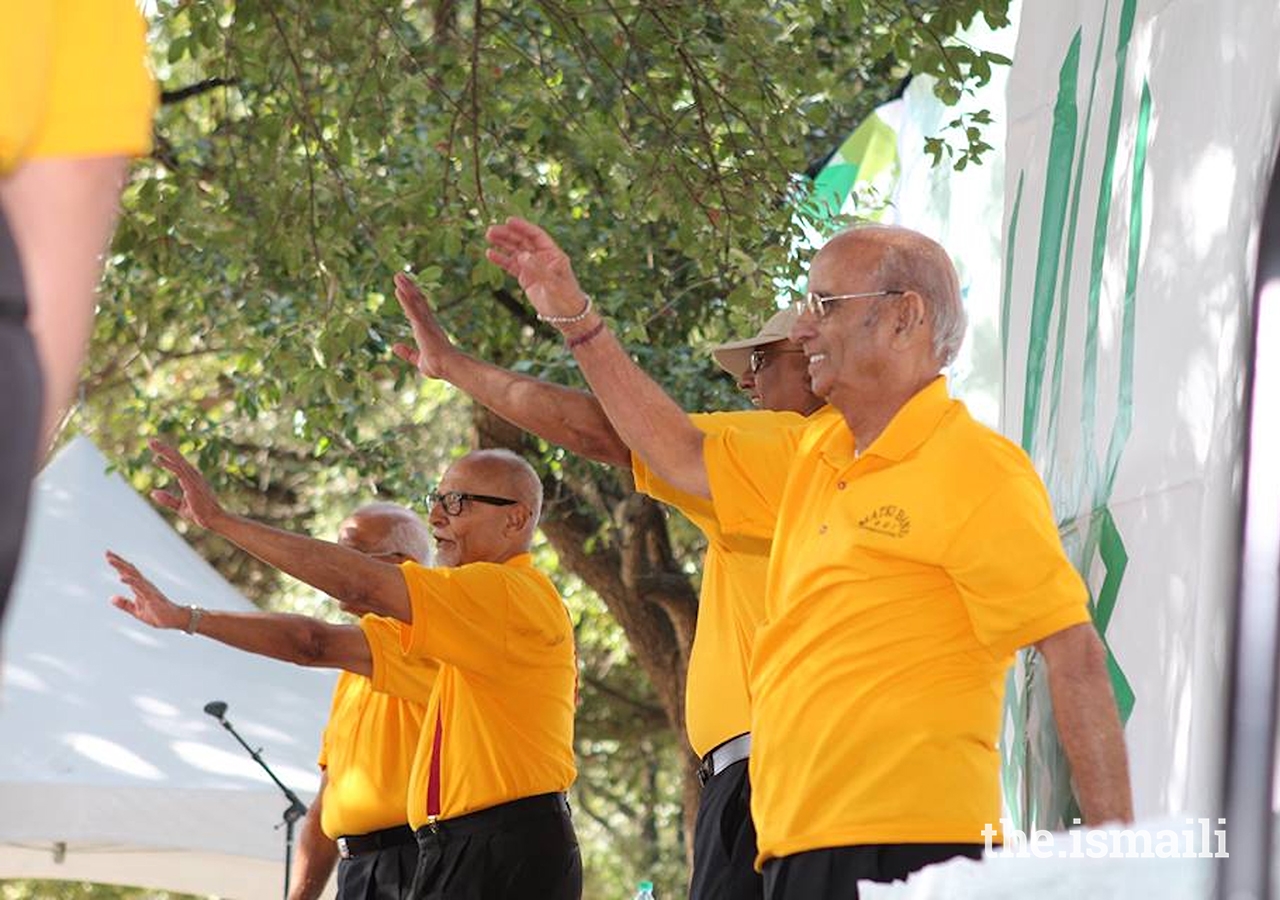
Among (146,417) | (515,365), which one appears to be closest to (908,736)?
(515,365)

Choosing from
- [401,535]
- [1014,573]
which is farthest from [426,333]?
[401,535]

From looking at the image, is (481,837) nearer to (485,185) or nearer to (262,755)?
(485,185)

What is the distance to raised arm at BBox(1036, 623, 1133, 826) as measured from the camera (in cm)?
285

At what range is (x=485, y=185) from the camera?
19.0ft

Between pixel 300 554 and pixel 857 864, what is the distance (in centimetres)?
237

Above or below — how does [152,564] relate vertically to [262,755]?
above

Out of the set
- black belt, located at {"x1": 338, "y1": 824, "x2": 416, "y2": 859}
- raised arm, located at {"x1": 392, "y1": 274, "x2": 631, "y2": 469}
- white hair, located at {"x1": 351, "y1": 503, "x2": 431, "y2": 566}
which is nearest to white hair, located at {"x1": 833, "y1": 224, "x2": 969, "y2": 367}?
raised arm, located at {"x1": 392, "y1": 274, "x2": 631, "y2": 469}

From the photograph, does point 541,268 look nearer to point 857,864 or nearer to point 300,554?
point 857,864

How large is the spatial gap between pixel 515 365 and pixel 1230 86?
5.91 meters

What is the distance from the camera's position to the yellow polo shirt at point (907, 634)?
10.0 feet

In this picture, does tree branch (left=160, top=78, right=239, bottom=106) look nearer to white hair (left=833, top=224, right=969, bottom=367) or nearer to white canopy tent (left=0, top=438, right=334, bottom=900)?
white canopy tent (left=0, top=438, right=334, bottom=900)

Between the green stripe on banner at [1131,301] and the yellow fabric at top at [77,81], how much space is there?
2182 millimetres

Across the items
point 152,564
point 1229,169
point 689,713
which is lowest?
point 689,713

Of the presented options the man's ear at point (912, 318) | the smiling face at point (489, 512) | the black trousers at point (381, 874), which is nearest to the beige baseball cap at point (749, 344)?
the man's ear at point (912, 318)
